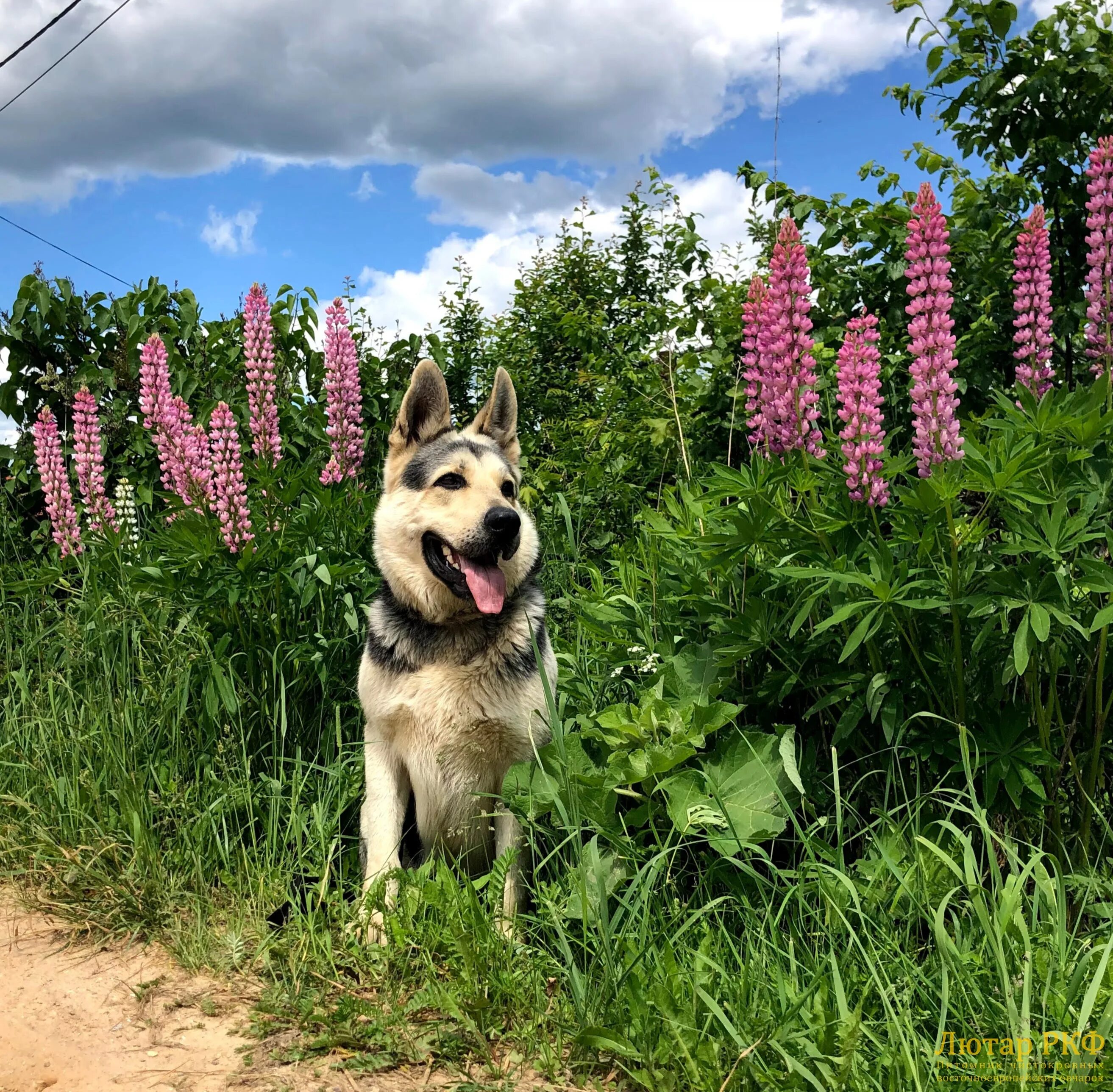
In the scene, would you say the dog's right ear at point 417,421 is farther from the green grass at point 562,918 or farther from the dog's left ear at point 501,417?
the green grass at point 562,918

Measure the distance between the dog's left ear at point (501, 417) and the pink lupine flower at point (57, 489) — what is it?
2363 millimetres

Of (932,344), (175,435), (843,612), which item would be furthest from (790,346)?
(175,435)

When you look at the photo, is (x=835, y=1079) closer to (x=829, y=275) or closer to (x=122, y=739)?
(x=122, y=739)

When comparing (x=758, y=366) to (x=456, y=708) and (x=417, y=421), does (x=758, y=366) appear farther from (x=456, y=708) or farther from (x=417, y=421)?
(x=456, y=708)

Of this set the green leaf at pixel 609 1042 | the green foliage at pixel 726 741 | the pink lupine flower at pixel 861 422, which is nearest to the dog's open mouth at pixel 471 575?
→ the green foliage at pixel 726 741

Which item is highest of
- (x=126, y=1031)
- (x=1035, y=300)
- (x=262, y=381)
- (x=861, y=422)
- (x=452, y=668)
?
(x=262, y=381)

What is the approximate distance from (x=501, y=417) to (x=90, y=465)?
7.81ft

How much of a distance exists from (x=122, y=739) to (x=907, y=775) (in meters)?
3.33

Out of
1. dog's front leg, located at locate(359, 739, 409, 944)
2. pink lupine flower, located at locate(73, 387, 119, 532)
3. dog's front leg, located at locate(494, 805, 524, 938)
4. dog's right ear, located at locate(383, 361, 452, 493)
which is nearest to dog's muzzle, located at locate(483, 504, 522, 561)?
dog's right ear, located at locate(383, 361, 452, 493)

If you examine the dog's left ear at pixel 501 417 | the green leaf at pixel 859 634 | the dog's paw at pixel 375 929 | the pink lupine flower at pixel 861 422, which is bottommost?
the dog's paw at pixel 375 929

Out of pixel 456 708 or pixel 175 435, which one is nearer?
pixel 456 708

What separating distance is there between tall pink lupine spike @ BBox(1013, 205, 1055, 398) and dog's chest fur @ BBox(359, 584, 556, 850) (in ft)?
6.84

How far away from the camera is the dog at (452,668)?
3.63 metres

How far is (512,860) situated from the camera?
3.45 meters
